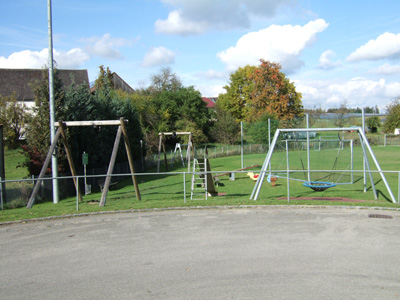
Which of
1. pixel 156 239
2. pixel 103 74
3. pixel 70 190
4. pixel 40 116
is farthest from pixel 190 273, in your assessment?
pixel 103 74

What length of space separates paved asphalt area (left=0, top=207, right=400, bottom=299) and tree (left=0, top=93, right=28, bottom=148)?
29.4 m

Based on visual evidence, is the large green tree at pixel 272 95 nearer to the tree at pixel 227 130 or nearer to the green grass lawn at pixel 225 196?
the tree at pixel 227 130

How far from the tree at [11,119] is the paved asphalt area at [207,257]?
2944 cm

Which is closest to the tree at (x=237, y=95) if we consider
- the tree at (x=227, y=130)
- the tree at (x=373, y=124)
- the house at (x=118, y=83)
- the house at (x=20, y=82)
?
the tree at (x=227, y=130)

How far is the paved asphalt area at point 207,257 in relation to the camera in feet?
19.1

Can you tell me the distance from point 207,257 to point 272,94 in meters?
55.9

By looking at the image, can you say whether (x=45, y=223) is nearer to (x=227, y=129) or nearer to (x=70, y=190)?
(x=70, y=190)

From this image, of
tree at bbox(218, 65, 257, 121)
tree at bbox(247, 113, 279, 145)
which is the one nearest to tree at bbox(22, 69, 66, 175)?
tree at bbox(247, 113, 279, 145)

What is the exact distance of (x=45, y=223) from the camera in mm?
11188

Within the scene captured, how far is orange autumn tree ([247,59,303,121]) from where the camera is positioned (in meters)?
60.2

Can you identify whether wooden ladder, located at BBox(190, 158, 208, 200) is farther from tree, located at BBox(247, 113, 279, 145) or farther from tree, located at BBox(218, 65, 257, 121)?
tree, located at BBox(218, 65, 257, 121)

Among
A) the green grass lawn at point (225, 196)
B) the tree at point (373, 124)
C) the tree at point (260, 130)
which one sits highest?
the tree at point (373, 124)

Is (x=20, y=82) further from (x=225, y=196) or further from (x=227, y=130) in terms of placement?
(x=225, y=196)

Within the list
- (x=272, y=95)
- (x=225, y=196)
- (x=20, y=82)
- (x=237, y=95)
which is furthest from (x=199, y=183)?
(x=237, y=95)
